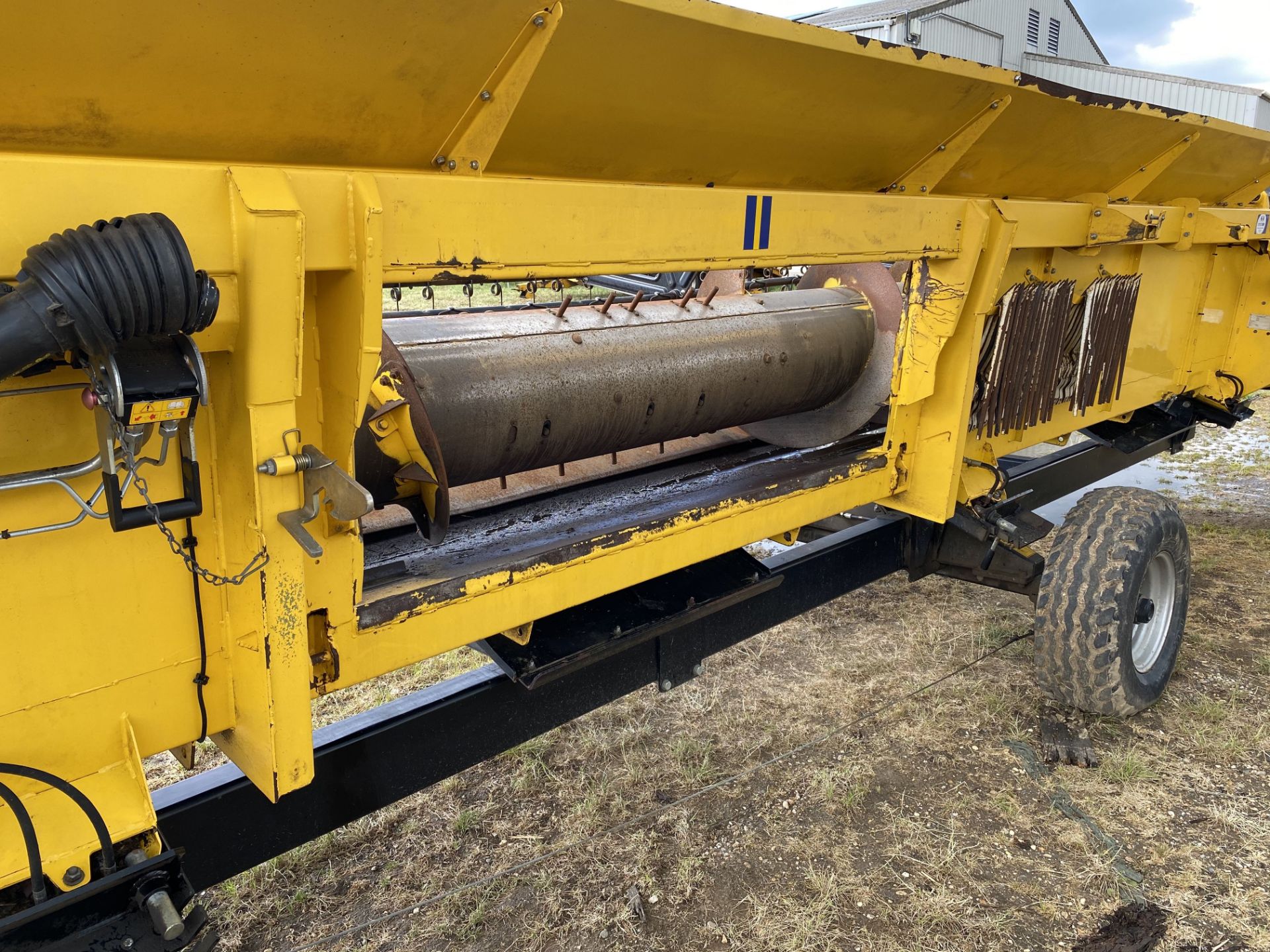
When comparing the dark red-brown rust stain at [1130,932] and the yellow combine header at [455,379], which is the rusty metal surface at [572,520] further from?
the dark red-brown rust stain at [1130,932]

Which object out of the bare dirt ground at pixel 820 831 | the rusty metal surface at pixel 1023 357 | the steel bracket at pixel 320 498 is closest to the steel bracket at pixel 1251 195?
the rusty metal surface at pixel 1023 357

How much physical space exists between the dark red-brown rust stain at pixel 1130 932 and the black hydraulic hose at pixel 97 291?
8.58 feet

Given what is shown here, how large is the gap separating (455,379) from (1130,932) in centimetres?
231

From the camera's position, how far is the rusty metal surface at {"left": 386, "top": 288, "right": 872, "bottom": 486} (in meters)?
2.09

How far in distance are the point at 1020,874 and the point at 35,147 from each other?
2.92m

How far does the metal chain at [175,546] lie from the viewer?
1.23m

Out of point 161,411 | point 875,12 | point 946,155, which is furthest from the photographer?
point 875,12

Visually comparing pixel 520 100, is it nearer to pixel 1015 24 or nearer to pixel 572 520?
pixel 572 520

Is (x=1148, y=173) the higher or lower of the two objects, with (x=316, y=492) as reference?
higher

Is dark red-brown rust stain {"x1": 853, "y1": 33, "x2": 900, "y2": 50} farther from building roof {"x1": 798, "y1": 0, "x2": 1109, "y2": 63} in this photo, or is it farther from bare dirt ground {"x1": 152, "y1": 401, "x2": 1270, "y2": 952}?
building roof {"x1": 798, "y1": 0, "x2": 1109, "y2": 63}

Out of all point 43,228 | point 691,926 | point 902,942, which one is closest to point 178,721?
point 43,228

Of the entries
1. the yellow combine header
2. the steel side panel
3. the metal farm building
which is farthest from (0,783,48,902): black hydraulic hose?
the metal farm building

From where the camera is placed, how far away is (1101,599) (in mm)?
3107

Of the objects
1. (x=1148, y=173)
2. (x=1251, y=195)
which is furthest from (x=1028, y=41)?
(x=1148, y=173)
